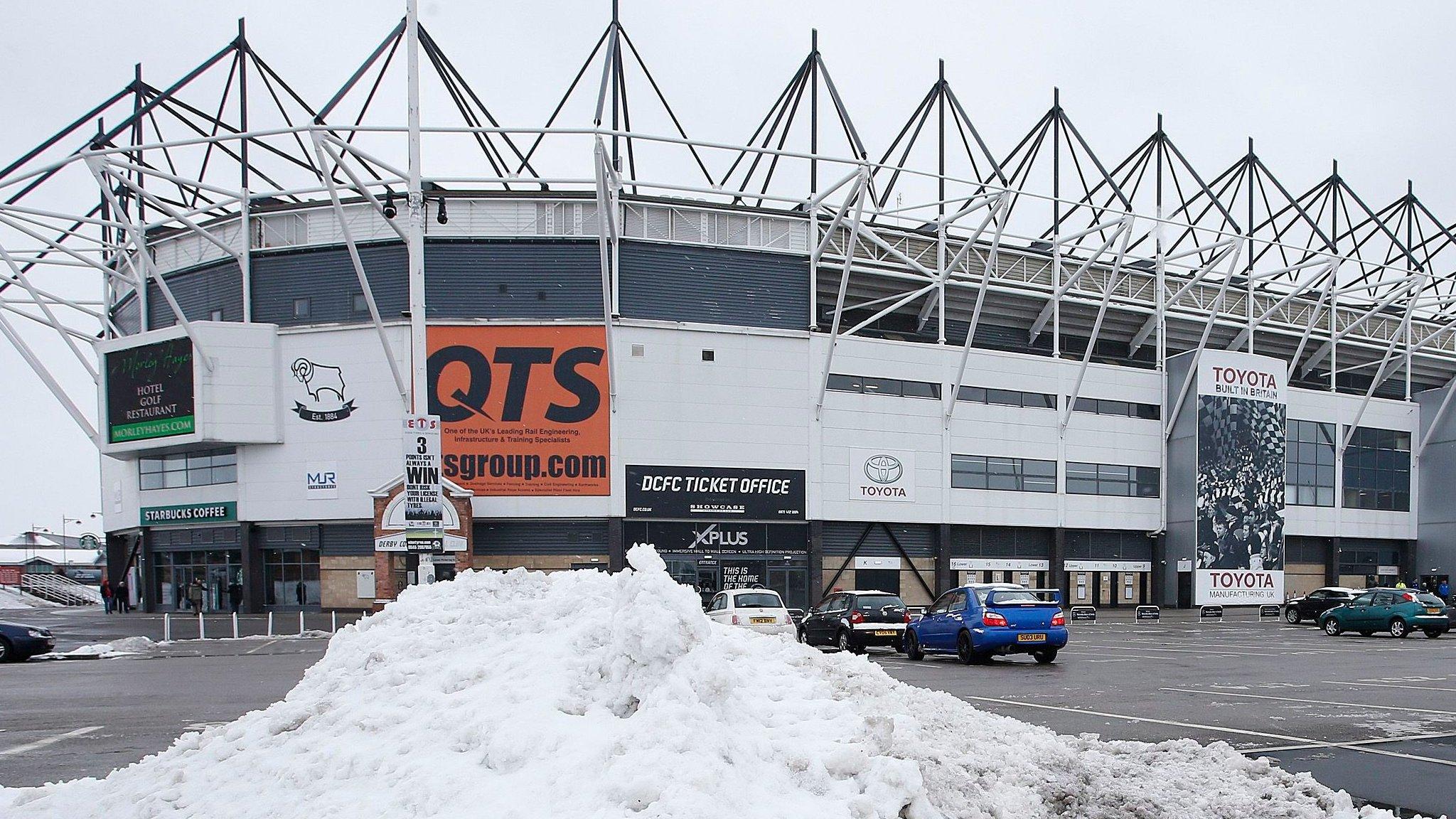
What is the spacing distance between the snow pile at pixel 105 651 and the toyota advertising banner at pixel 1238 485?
4056cm

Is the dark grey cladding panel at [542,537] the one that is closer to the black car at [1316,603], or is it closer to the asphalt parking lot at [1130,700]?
the asphalt parking lot at [1130,700]

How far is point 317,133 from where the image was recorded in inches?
1126

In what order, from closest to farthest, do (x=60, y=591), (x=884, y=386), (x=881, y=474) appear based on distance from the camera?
(x=881, y=474)
(x=884, y=386)
(x=60, y=591)

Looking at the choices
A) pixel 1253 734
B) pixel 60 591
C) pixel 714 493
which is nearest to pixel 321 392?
pixel 714 493

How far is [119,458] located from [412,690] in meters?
41.9

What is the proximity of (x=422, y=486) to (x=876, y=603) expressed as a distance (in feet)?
33.7

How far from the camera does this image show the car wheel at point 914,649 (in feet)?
66.5

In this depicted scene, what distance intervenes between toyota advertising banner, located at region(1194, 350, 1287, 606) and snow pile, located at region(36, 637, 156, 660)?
40563 mm

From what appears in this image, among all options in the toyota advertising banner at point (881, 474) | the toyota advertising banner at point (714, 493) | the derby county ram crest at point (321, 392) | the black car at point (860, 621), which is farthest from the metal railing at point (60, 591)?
the black car at point (860, 621)

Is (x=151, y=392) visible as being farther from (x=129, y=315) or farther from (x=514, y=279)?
(x=514, y=279)

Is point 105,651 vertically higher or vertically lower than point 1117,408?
lower

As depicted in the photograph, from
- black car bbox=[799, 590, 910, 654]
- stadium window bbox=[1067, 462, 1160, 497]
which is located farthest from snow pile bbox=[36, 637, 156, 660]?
stadium window bbox=[1067, 462, 1160, 497]

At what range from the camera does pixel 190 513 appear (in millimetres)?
39281

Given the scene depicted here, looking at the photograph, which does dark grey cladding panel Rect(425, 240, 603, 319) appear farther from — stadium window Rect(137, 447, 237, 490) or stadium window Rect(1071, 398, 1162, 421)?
stadium window Rect(1071, 398, 1162, 421)
